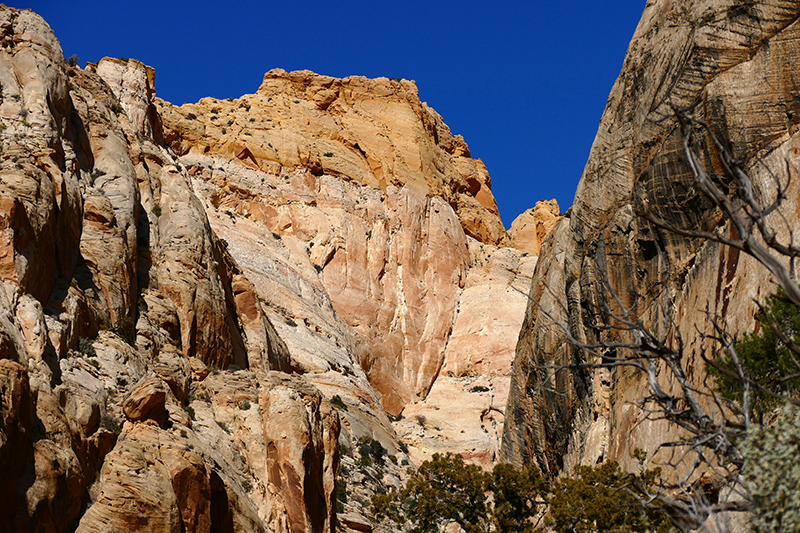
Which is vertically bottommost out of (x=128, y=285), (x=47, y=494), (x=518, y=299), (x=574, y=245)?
(x=47, y=494)

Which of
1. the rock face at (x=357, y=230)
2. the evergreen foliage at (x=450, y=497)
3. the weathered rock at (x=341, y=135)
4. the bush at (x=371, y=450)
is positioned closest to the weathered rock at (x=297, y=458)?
the evergreen foliage at (x=450, y=497)

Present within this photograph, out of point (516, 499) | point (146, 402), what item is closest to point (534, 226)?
point (516, 499)

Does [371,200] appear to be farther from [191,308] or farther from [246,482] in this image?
[246,482]

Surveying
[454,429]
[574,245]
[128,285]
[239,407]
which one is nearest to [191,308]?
[128,285]

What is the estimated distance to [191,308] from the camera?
107ft

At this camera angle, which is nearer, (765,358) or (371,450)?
(765,358)

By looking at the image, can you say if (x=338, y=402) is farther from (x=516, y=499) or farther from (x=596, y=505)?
(x=596, y=505)

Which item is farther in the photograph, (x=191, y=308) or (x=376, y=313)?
(x=376, y=313)

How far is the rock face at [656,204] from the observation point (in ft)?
74.5

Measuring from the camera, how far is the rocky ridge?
808 inches

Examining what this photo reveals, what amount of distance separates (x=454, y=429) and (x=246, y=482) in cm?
3164

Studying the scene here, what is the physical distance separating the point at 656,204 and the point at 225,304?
1760cm

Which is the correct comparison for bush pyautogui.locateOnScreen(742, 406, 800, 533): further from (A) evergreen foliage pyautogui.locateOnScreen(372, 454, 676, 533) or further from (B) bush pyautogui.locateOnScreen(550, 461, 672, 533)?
(A) evergreen foliage pyautogui.locateOnScreen(372, 454, 676, 533)

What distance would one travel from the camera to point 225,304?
1412 inches
